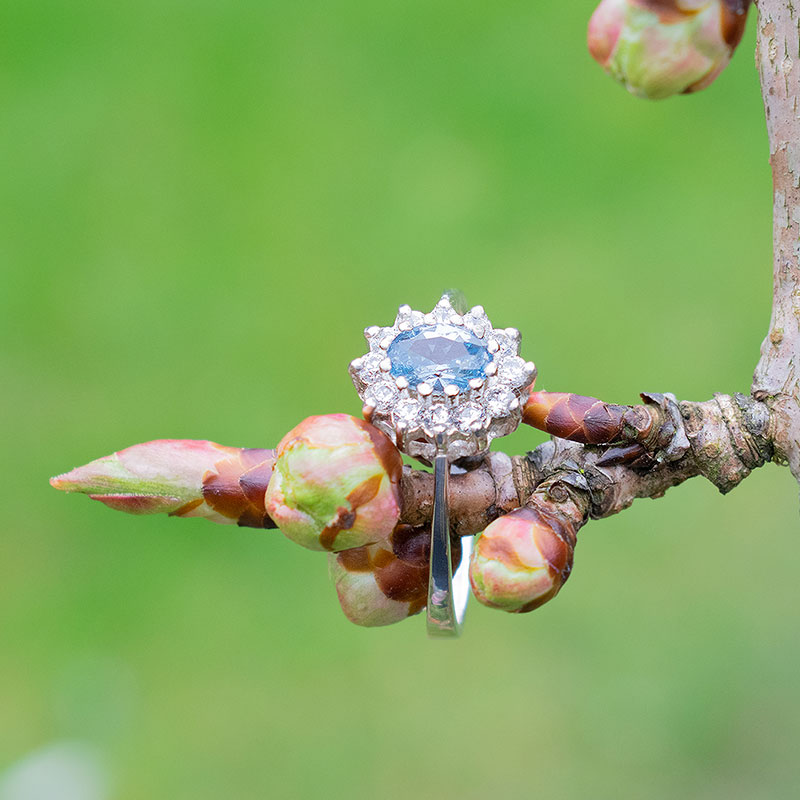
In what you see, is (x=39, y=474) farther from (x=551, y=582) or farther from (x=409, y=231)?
(x=551, y=582)

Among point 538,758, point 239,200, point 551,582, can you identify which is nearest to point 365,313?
point 239,200

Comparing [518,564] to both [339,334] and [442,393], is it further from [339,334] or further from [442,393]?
[339,334]

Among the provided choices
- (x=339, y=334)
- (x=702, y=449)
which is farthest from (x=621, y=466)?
→ (x=339, y=334)

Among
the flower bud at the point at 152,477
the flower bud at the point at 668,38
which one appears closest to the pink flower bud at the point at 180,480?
the flower bud at the point at 152,477

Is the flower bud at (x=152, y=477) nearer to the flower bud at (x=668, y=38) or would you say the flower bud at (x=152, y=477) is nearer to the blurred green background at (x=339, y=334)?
the flower bud at (x=668, y=38)

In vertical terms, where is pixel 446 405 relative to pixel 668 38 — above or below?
below

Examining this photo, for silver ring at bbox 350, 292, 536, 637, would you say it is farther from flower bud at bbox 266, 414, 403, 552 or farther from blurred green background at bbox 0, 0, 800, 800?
blurred green background at bbox 0, 0, 800, 800
